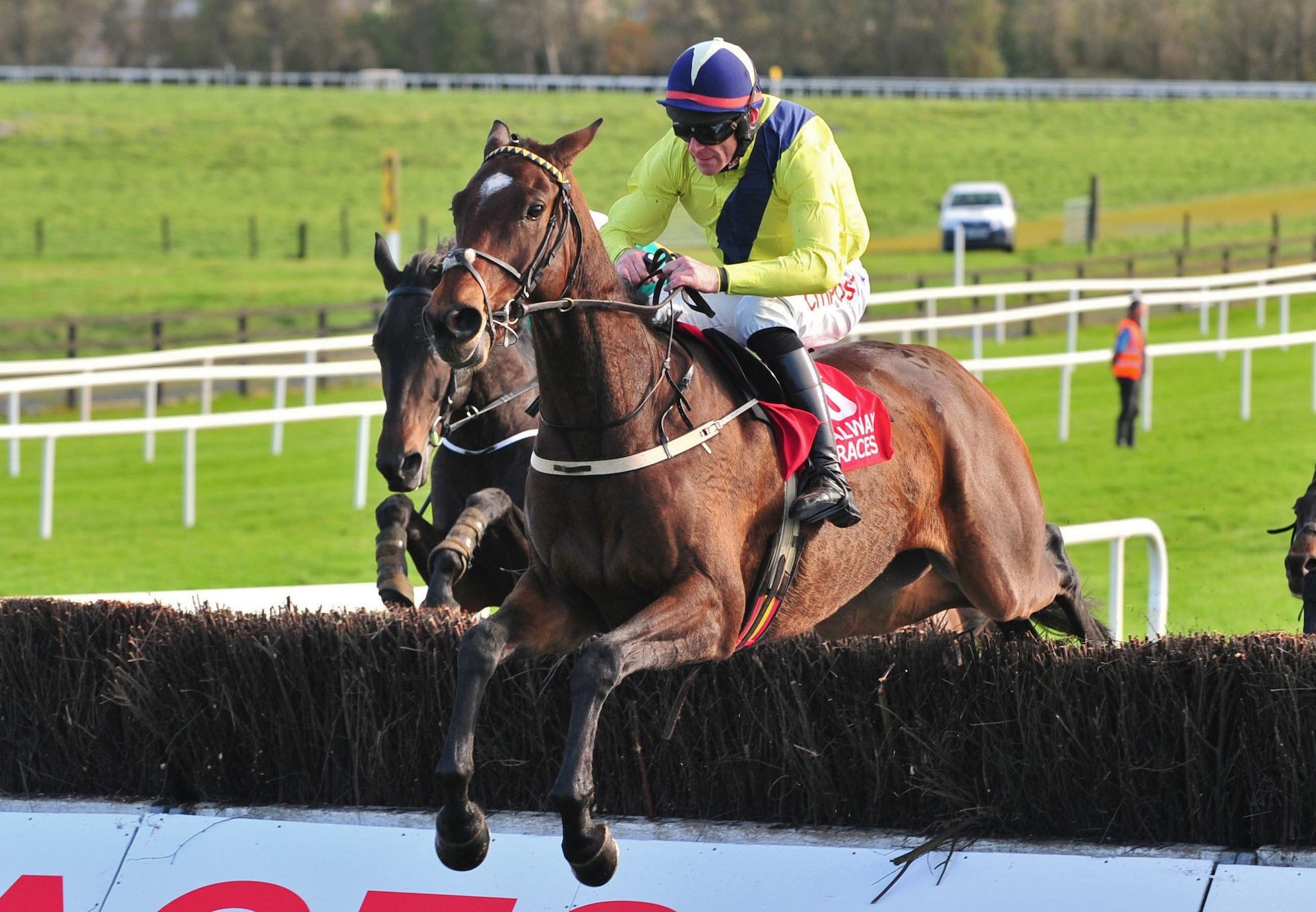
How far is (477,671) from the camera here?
3.45 m

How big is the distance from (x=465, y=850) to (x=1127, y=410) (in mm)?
9730

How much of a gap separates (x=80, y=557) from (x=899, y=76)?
6048 centimetres

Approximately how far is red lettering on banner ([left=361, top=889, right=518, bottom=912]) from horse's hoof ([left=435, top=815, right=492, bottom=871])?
266 millimetres

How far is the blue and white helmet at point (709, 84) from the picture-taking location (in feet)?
12.5

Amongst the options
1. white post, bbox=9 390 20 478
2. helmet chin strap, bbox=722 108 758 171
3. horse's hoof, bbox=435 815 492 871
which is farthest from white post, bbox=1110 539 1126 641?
white post, bbox=9 390 20 478

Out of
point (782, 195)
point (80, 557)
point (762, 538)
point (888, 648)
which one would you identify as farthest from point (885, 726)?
point (80, 557)

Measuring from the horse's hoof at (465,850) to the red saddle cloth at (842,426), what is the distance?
107 centimetres

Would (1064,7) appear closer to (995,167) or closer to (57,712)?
(995,167)

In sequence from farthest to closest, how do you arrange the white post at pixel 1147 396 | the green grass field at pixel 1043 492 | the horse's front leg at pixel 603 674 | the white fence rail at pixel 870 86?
the white fence rail at pixel 870 86 < the white post at pixel 1147 396 < the green grass field at pixel 1043 492 < the horse's front leg at pixel 603 674

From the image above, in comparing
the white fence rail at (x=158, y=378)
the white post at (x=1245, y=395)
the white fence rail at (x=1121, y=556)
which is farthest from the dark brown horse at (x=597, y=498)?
the white post at (x=1245, y=395)

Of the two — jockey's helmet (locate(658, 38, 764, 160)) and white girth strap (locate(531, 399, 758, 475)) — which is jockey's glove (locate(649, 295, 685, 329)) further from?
jockey's helmet (locate(658, 38, 764, 160))

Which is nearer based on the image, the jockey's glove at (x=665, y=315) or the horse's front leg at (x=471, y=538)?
the jockey's glove at (x=665, y=315)

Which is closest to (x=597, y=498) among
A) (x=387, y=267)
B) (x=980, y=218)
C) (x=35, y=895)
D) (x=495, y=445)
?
(x=35, y=895)

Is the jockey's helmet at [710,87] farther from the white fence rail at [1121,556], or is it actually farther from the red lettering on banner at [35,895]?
the white fence rail at [1121,556]
